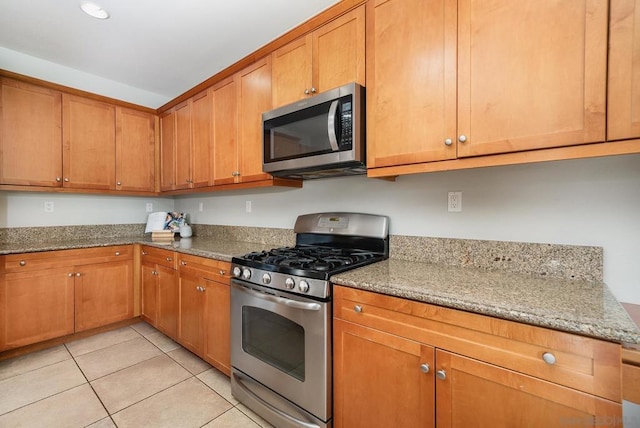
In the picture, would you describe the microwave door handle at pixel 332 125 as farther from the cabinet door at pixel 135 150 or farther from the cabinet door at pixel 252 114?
the cabinet door at pixel 135 150

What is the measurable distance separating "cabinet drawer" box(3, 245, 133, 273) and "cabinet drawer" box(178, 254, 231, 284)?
95 centimetres

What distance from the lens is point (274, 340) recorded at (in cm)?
160

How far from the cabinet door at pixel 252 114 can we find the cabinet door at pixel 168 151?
120cm

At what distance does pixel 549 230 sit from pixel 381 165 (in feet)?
2.74

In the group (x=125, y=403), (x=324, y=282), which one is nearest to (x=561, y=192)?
(x=324, y=282)

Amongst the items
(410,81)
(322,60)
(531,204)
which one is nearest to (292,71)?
(322,60)

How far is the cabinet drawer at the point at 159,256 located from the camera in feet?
8.08

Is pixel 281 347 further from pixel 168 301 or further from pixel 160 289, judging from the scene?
pixel 160 289

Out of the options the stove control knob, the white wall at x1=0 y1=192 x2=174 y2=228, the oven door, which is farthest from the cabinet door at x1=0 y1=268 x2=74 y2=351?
the stove control knob

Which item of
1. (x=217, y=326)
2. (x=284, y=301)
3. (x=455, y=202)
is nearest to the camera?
(x=284, y=301)

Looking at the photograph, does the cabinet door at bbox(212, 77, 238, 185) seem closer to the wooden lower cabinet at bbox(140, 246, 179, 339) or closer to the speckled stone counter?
the wooden lower cabinet at bbox(140, 246, 179, 339)

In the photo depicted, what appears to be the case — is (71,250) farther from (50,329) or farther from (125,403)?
(125,403)

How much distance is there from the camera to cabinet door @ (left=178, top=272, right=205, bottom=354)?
215 cm

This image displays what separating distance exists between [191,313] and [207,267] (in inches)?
18.9
